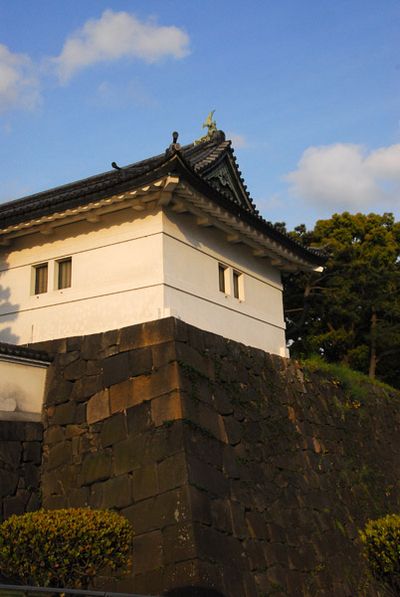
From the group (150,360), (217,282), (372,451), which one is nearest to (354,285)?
(372,451)

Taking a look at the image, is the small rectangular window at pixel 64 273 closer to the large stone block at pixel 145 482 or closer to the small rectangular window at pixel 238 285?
the small rectangular window at pixel 238 285

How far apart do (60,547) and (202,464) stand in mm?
3107

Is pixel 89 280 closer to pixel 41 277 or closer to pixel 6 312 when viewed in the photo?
pixel 41 277

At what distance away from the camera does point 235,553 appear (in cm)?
958

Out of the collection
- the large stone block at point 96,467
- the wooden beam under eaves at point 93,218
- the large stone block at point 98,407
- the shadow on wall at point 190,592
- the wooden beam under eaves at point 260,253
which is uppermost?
the wooden beam under eaves at point 260,253

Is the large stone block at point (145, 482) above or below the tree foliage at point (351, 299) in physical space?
below

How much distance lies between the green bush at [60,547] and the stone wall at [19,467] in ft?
9.21

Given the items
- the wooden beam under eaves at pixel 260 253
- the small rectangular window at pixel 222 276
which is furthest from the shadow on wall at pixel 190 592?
the wooden beam under eaves at pixel 260 253

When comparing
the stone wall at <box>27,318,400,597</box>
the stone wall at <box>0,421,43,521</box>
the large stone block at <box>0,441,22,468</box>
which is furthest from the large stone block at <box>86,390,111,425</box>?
the large stone block at <box>0,441,22,468</box>

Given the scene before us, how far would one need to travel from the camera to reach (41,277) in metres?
13.1

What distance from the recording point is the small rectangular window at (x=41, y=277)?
1293 centimetres

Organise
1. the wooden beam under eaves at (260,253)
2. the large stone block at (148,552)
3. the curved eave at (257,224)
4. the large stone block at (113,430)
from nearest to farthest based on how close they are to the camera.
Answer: the large stone block at (148,552)
the large stone block at (113,430)
the curved eave at (257,224)
the wooden beam under eaves at (260,253)

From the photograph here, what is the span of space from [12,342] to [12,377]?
5.38 ft

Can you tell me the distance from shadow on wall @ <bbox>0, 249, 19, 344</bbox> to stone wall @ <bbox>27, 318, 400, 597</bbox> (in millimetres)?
1220
